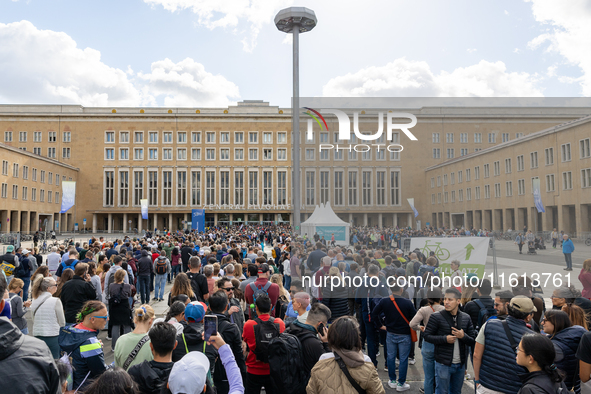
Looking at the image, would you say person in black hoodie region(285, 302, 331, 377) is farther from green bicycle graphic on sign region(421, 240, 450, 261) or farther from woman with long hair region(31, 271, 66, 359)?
green bicycle graphic on sign region(421, 240, 450, 261)

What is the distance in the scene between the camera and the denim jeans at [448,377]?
4.66m

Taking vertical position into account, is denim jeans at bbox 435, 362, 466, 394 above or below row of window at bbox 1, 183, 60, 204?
below

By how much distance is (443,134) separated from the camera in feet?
21.2

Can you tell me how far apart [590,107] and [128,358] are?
24.1 feet

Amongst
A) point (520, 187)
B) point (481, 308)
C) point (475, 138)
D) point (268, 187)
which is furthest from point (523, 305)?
point (268, 187)

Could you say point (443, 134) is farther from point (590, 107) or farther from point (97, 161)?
point (97, 161)

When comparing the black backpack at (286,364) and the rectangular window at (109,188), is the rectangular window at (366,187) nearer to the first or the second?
the black backpack at (286,364)

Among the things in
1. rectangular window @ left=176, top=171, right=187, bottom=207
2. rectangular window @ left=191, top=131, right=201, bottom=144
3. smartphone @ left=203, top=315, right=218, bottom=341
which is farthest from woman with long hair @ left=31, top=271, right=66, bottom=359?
rectangular window @ left=191, top=131, right=201, bottom=144

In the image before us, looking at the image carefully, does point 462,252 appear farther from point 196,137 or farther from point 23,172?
point 196,137

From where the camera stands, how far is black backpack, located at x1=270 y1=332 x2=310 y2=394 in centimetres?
360

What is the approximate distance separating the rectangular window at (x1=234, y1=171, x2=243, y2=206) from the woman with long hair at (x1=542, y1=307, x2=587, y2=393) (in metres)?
62.3

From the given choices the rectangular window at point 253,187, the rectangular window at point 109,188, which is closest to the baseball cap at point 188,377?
the rectangular window at point 253,187

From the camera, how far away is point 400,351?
5.69 metres

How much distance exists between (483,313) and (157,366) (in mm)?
4275
